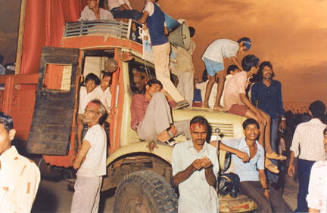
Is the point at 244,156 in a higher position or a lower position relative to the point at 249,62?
lower

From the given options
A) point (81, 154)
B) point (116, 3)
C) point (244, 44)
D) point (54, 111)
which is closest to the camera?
point (81, 154)

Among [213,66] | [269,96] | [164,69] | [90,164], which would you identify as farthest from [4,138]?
[269,96]

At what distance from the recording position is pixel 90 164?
304 centimetres

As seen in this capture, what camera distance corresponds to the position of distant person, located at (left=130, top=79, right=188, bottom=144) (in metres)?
3.36

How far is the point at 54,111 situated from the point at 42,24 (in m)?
1.80

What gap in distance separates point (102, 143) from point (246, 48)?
2.78m

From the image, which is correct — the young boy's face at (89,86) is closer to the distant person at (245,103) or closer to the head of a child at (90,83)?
the head of a child at (90,83)

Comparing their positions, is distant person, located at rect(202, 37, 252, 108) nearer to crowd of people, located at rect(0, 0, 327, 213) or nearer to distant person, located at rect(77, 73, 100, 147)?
crowd of people, located at rect(0, 0, 327, 213)

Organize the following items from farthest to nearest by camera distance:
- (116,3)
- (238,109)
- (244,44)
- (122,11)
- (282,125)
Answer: (116,3) → (282,125) → (122,11) → (244,44) → (238,109)

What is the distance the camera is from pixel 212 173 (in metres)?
2.56

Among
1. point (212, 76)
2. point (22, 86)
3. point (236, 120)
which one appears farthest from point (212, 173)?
point (22, 86)

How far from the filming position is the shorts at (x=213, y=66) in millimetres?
4594

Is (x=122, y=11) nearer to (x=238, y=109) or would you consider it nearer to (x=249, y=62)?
(x=249, y=62)

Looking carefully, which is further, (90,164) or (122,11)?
(122,11)
